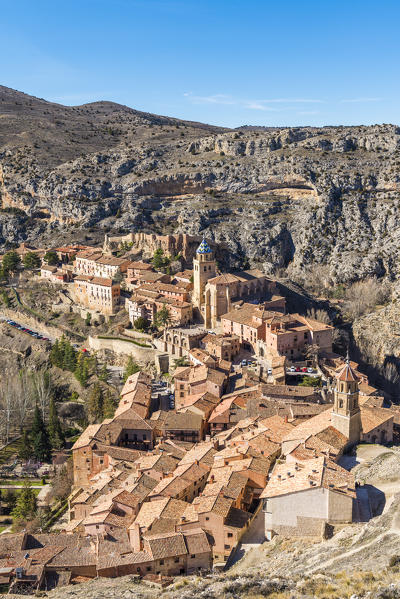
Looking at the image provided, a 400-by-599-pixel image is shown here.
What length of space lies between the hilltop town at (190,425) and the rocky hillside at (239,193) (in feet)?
51.1

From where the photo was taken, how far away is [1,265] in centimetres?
7950

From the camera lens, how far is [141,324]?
58.9 meters

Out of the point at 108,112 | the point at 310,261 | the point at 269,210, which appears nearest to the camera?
the point at 310,261

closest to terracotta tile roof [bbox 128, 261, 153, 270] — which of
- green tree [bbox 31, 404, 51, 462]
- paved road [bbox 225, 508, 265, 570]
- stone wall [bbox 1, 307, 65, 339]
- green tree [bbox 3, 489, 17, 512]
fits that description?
stone wall [bbox 1, 307, 65, 339]

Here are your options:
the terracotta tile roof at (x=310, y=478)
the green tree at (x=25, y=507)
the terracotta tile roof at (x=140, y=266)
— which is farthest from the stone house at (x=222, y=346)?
the terracotta tile roof at (x=310, y=478)

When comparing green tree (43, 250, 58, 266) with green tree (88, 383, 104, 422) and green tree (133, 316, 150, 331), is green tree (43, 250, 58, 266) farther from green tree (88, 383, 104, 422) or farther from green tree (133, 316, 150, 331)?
green tree (88, 383, 104, 422)

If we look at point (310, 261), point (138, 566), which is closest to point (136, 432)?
point (138, 566)

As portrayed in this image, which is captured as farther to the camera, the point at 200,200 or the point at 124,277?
the point at 200,200

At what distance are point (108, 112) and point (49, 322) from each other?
112 m

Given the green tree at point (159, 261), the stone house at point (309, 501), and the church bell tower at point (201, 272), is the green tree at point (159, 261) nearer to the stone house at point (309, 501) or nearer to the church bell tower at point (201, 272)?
the church bell tower at point (201, 272)

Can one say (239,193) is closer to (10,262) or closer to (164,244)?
(164,244)

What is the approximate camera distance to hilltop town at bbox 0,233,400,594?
25.9 meters

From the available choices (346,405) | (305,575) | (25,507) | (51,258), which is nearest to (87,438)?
(25,507)

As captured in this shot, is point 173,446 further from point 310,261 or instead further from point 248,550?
point 310,261
